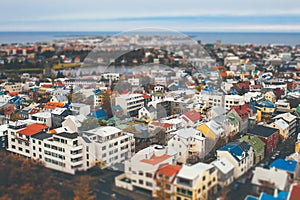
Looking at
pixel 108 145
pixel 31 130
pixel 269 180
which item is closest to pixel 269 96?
pixel 108 145

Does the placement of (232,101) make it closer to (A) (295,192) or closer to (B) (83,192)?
(A) (295,192)

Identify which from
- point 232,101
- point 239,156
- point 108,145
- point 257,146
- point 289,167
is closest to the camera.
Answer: point 289,167

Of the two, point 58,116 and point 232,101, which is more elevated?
point 232,101

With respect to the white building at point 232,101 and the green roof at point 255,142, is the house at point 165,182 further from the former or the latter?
the white building at point 232,101

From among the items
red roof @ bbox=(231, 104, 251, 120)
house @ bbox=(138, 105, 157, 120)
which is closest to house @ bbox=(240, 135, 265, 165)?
red roof @ bbox=(231, 104, 251, 120)

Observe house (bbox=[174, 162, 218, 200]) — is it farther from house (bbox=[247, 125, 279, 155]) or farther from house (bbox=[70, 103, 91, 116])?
house (bbox=[70, 103, 91, 116])

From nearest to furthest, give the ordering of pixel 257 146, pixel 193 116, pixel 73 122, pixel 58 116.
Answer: pixel 257 146
pixel 73 122
pixel 193 116
pixel 58 116

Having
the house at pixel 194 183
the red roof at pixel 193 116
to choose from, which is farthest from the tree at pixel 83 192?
the red roof at pixel 193 116

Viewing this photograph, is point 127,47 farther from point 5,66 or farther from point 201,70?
point 5,66
